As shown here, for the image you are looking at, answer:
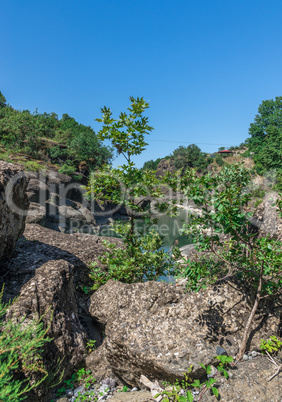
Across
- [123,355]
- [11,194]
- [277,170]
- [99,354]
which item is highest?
[277,170]

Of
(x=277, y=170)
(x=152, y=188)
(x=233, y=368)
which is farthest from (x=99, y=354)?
(x=277, y=170)

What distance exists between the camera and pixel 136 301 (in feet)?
16.0

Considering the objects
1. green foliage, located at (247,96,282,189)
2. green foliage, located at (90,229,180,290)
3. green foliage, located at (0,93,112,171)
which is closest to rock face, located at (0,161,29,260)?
green foliage, located at (90,229,180,290)

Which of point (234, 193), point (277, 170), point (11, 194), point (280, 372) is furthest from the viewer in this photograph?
point (277, 170)

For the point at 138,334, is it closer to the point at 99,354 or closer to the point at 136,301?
the point at 136,301

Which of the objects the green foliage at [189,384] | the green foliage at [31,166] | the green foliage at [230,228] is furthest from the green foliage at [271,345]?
the green foliage at [31,166]

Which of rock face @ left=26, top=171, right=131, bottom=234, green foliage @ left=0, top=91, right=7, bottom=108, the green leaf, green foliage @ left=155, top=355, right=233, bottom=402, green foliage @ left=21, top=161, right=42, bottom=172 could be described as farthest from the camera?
green foliage @ left=0, top=91, right=7, bottom=108

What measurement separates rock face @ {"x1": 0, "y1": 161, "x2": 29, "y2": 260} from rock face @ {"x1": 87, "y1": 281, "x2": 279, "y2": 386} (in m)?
2.88

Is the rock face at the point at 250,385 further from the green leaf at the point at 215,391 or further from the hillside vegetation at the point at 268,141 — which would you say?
the hillside vegetation at the point at 268,141

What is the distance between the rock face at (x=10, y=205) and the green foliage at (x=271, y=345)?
543cm

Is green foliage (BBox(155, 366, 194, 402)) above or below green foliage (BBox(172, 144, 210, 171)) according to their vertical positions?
below

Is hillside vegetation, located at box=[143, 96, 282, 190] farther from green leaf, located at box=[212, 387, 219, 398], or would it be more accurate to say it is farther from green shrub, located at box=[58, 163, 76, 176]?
green leaf, located at box=[212, 387, 219, 398]

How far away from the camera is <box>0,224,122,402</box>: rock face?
417 cm

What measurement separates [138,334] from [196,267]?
68.8 inches
